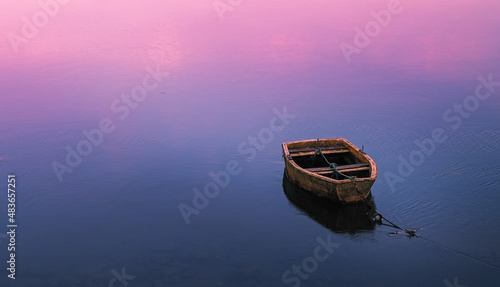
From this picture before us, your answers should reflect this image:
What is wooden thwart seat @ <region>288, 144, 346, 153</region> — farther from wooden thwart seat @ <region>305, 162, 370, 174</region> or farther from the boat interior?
wooden thwart seat @ <region>305, 162, 370, 174</region>

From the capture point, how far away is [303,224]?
21.8 metres

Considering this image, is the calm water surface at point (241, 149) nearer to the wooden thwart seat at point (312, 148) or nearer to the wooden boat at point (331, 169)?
the wooden boat at point (331, 169)

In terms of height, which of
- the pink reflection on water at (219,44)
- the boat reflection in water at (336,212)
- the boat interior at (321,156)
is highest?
the pink reflection on water at (219,44)

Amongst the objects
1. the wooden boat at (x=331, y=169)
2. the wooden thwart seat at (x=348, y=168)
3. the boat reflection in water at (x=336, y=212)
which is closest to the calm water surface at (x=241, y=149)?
the boat reflection in water at (x=336, y=212)

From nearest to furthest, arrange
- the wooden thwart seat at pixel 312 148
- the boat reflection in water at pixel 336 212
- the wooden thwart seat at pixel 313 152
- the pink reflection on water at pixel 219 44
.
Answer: the boat reflection in water at pixel 336 212 < the wooden thwart seat at pixel 313 152 < the wooden thwart seat at pixel 312 148 < the pink reflection on water at pixel 219 44

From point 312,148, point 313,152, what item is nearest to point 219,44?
point 312,148

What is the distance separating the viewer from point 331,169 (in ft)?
75.7

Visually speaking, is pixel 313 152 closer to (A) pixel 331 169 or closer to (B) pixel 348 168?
(A) pixel 331 169

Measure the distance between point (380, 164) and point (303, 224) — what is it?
6.40m

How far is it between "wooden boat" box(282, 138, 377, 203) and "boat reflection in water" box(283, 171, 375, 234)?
30 centimetres

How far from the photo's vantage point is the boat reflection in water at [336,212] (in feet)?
69.9

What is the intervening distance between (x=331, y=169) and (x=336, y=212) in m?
1.93

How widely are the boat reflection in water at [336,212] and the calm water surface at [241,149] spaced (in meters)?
0.08

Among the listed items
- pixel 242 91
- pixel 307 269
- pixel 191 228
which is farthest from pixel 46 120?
pixel 307 269
